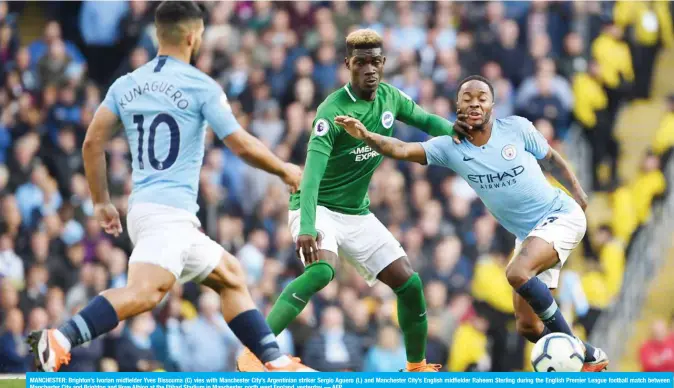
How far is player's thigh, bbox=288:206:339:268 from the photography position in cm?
974

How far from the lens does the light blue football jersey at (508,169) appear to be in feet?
31.9

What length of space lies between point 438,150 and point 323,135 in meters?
0.82

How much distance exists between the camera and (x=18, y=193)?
1517 cm

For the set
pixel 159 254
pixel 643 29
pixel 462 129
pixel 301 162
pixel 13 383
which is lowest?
pixel 13 383

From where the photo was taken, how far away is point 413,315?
10.1 m

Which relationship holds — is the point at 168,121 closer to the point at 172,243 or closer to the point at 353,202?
the point at 172,243

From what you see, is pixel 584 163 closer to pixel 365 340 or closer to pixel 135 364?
pixel 365 340

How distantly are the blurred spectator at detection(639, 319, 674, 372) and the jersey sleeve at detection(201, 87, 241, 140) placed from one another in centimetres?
823

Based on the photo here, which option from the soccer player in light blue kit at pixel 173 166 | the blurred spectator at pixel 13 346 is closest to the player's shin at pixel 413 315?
the soccer player in light blue kit at pixel 173 166

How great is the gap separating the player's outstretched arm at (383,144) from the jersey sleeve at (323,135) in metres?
0.11

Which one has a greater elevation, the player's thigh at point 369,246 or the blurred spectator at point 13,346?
the player's thigh at point 369,246

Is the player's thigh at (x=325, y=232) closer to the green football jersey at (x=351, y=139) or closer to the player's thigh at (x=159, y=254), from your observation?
the green football jersey at (x=351, y=139)

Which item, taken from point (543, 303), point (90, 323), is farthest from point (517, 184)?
point (90, 323)

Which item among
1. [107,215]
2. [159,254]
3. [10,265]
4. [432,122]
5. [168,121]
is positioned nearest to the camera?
[159,254]
